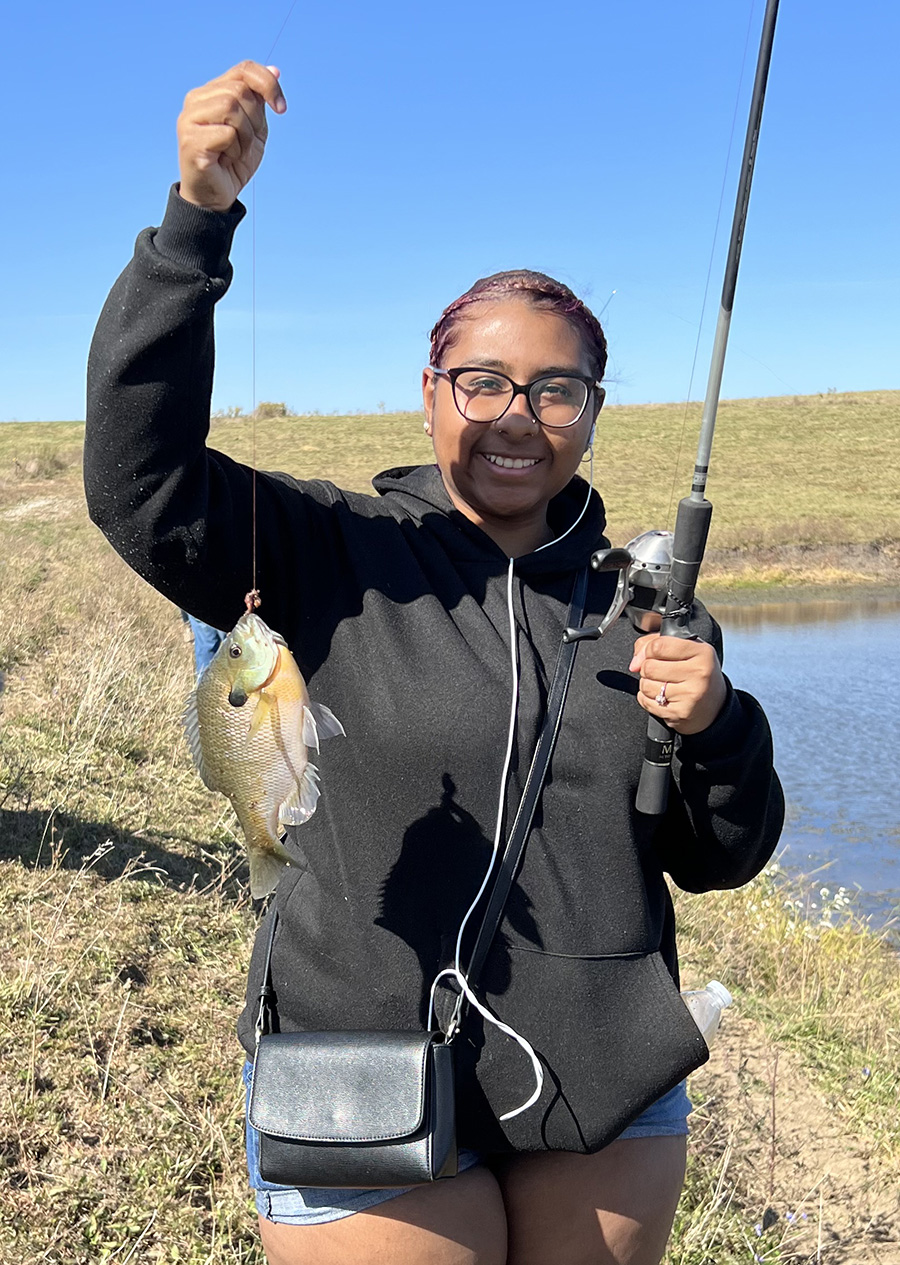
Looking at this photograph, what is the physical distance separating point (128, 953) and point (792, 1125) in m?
3.10

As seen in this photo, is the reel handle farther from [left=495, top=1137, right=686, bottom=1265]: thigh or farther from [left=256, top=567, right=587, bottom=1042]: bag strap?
[left=495, top=1137, right=686, bottom=1265]: thigh

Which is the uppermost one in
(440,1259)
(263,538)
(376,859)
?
(263,538)

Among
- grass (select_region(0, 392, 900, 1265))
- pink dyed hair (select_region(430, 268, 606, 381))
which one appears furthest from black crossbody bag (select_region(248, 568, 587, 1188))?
grass (select_region(0, 392, 900, 1265))

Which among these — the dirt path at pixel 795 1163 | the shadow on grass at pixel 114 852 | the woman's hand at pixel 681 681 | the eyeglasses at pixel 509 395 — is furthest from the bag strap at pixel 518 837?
the shadow on grass at pixel 114 852

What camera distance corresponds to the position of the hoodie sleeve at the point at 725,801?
2.20 m

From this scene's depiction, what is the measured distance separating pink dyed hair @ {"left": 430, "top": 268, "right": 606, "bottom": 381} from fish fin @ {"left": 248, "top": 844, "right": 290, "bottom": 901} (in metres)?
1.13

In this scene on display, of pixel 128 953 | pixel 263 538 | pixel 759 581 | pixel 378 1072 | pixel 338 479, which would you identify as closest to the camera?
pixel 378 1072

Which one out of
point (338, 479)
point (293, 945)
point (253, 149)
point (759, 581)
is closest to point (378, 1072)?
point (293, 945)

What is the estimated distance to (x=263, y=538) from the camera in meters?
2.17

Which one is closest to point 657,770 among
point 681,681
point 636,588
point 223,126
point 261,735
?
point 681,681

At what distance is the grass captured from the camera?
3.49 metres

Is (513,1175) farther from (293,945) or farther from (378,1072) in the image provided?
(293,945)

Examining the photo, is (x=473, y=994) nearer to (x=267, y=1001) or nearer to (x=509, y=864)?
(x=509, y=864)

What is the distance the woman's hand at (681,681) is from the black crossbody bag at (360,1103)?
1.16 ft
